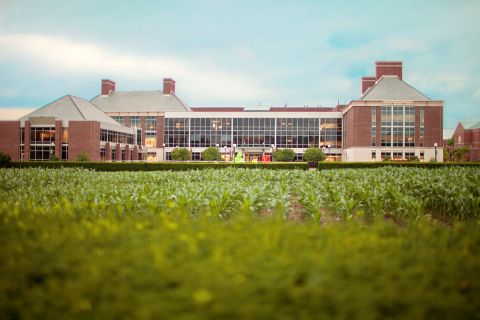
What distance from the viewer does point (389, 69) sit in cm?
7088

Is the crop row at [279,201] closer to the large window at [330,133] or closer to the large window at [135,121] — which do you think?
the large window at [330,133]

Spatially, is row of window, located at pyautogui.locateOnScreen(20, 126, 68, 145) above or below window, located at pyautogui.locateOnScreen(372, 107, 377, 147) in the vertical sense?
below

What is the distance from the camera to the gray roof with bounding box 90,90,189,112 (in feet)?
267

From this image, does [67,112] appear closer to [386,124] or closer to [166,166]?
[166,166]

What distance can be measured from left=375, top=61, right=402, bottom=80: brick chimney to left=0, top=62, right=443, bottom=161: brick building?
7 cm

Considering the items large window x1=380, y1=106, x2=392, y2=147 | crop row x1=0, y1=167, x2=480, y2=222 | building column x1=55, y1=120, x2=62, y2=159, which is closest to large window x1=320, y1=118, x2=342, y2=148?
large window x1=380, y1=106, x2=392, y2=147

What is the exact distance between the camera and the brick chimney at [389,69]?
232ft

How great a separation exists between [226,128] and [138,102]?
21814 mm

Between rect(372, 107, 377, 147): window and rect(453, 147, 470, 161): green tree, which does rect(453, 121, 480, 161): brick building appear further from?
rect(372, 107, 377, 147): window

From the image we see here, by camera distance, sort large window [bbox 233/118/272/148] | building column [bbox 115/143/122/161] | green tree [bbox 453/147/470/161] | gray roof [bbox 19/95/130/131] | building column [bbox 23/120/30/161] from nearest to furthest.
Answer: building column [bbox 23/120/30/161] → gray roof [bbox 19/95/130/131] → building column [bbox 115/143/122/161] → large window [bbox 233/118/272/148] → green tree [bbox 453/147/470/161]

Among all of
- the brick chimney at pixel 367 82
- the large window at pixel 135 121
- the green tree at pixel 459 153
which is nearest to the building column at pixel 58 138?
the large window at pixel 135 121

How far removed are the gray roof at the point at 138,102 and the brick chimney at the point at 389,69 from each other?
4268 centimetres

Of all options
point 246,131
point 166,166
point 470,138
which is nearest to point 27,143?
point 166,166

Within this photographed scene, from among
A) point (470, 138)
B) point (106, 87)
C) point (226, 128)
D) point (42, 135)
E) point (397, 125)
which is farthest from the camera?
point (470, 138)
